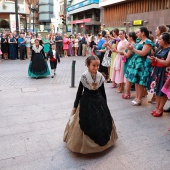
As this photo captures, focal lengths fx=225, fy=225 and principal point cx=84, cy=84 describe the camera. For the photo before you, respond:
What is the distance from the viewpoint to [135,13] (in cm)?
2730

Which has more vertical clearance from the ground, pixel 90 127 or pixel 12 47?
pixel 12 47

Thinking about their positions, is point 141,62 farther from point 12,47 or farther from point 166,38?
point 12,47

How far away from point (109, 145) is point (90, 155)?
330 millimetres

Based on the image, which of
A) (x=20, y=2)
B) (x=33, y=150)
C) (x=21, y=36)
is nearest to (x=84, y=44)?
(x=21, y=36)

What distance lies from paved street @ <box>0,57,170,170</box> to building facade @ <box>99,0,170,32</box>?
19305 mm

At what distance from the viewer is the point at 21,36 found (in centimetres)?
1578

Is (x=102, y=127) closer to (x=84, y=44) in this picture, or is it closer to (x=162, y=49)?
(x=162, y=49)

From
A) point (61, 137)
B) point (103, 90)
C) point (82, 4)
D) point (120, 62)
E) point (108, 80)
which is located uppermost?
point (82, 4)

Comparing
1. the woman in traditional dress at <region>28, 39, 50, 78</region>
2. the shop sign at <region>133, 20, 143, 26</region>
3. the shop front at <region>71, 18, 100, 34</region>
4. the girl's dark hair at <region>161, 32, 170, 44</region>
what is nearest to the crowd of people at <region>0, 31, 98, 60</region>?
the woman in traditional dress at <region>28, 39, 50, 78</region>

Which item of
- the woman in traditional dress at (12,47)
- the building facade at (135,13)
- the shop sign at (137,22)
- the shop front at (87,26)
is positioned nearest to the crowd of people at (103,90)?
the woman in traditional dress at (12,47)

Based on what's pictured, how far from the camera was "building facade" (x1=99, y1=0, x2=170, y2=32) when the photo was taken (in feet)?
76.1

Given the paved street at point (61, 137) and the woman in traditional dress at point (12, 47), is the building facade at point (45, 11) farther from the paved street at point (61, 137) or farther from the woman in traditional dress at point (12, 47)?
the paved street at point (61, 137)

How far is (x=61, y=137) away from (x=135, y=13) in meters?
26.1

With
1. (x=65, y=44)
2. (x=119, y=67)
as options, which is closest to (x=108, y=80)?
(x=119, y=67)
